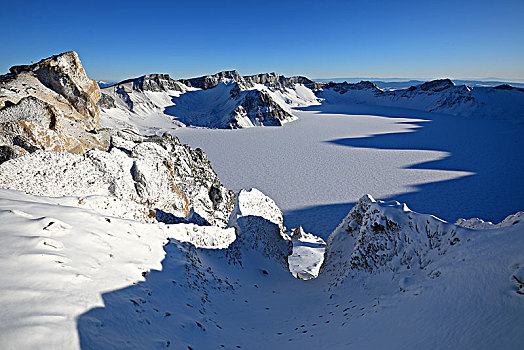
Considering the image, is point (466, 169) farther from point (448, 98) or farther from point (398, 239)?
point (448, 98)

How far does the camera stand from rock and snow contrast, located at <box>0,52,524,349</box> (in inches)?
156

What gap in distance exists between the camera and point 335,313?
23.4 feet

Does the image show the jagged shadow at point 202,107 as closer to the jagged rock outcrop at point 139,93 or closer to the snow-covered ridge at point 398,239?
the jagged rock outcrop at point 139,93

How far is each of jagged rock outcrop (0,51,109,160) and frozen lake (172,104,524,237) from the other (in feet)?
57.4

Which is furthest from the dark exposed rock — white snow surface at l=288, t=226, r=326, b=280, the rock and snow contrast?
white snow surface at l=288, t=226, r=326, b=280

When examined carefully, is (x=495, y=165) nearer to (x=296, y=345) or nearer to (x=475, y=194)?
(x=475, y=194)

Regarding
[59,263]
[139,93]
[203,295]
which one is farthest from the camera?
[139,93]

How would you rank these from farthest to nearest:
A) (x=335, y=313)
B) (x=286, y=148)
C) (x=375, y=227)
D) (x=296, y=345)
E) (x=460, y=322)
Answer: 1. (x=286, y=148)
2. (x=375, y=227)
3. (x=335, y=313)
4. (x=296, y=345)
5. (x=460, y=322)

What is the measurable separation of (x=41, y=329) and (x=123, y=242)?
343 cm

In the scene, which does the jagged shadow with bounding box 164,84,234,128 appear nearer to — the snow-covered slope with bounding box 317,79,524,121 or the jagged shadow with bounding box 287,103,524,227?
the jagged shadow with bounding box 287,103,524,227

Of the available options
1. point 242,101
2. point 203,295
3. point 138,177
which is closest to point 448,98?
point 242,101

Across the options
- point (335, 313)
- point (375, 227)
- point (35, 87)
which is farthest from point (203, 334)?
point (35, 87)

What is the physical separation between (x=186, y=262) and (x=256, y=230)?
4.65 metres

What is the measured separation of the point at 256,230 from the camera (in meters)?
11.7
